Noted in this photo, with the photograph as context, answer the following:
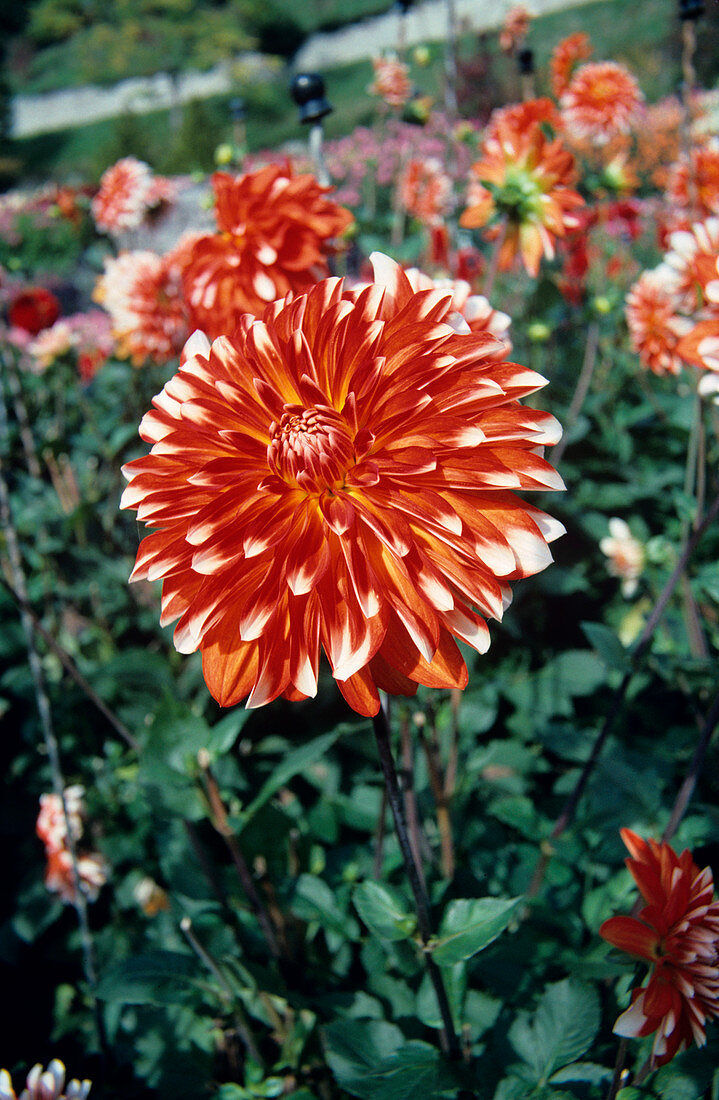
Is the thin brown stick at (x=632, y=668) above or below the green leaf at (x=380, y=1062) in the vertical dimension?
above

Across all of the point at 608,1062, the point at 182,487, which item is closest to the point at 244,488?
the point at 182,487

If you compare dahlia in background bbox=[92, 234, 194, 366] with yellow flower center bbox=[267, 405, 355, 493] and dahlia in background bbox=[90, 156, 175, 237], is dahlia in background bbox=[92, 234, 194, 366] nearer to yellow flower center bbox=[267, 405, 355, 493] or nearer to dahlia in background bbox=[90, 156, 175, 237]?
dahlia in background bbox=[90, 156, 175, 237]

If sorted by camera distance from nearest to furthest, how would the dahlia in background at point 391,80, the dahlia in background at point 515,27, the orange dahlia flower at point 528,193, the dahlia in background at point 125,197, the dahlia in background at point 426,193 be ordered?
the orange dahlia flower at point 528,193, the dahlia in background at point 125,197, the dahlia in background at point 391,80, the dahlia in background at point 515,27, the dahlia in background at point 426,193


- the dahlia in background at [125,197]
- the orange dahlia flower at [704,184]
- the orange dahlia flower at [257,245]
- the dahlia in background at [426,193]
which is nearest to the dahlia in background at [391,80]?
the dahlia in background at [426,193]

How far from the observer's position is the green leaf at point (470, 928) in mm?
726

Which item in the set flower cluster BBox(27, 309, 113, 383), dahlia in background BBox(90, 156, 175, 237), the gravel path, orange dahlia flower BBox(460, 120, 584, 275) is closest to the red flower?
flower cluster BBox(27, 309, 113, 383)

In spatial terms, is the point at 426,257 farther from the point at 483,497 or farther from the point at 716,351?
the point at 483,497

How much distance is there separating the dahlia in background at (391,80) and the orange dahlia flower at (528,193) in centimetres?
154

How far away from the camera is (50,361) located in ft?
8.72

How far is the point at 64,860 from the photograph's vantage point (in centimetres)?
147

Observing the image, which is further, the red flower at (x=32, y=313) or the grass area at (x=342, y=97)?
the grass area at (x=342, y=97)

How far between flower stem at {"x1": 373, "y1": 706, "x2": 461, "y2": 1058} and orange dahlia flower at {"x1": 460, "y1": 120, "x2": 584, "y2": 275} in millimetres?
883

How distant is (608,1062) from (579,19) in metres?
22.0

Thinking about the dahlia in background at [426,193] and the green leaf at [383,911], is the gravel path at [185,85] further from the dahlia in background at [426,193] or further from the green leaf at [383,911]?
the green leaf at [383,911]
